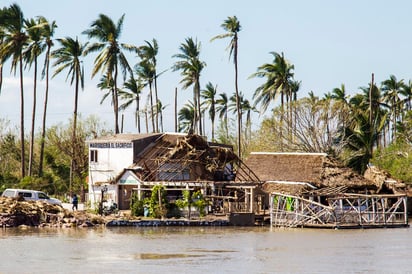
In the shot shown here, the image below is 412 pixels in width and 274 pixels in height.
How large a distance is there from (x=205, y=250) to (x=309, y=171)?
2070cm

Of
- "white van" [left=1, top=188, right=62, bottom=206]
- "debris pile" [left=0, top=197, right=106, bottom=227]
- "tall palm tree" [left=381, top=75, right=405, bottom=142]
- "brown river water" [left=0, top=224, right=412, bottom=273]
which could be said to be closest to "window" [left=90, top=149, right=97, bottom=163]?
"white van" [left=1, top=188, right=62, bottom=206]

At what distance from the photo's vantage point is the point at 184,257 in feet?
110

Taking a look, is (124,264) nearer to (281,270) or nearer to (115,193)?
(281,270)

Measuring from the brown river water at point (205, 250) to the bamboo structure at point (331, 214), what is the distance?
1500 millimetres

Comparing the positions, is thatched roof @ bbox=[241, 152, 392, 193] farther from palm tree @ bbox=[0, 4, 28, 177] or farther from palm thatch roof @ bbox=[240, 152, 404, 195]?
palm tree @ bbox=[0, 4, 28, 177]

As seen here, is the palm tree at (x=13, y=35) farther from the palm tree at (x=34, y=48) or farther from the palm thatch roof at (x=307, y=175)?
the palm thatch roof at (x=307, y=175)

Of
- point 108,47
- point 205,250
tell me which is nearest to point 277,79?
point 108,47

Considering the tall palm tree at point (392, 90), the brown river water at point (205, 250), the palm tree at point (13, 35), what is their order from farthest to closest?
the tall palm tree at point (392, 90), the palm tree at point (13, 35), the brown river water at point (205, 250)

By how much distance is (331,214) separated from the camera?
4784 cm

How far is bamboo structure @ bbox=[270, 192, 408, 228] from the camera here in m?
47.8

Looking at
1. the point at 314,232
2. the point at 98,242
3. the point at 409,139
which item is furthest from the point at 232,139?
the point at 98,242

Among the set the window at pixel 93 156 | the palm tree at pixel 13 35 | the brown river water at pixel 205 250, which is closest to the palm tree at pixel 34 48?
the palm tree at pixel 13 35

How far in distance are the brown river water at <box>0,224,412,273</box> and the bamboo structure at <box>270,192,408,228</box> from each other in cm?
150

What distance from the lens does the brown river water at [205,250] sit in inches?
1205
